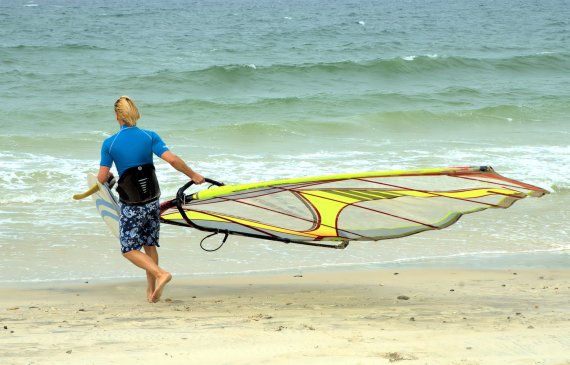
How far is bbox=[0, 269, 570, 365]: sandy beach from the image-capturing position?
4051mm

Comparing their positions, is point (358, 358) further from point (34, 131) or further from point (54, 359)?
point (34, 131)

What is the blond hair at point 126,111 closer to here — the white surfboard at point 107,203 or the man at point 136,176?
the man at point 136,176

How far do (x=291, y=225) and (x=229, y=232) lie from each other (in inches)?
16.0

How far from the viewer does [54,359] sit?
4.01 metres

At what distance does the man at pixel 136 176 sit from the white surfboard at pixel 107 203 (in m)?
0.12

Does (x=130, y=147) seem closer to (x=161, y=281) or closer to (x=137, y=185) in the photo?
(x=137, y=185)

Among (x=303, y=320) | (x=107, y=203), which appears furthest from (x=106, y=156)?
(x=303, y=320)

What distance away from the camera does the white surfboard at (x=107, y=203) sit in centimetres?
520

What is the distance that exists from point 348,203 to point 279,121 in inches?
402

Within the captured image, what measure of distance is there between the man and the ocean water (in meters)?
1.40

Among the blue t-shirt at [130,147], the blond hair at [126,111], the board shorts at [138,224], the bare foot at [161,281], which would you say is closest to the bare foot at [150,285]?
the bare foot at [161,281]

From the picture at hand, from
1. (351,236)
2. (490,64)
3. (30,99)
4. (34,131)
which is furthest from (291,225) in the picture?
(490,64)

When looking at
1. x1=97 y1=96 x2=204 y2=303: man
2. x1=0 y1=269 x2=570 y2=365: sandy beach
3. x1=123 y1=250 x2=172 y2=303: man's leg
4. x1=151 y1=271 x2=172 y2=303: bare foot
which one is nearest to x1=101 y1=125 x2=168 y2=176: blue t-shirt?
x1=97 y1=96 x2=204 y2=303: man

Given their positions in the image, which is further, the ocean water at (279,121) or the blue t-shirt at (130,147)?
the ocean water at (279,121)
